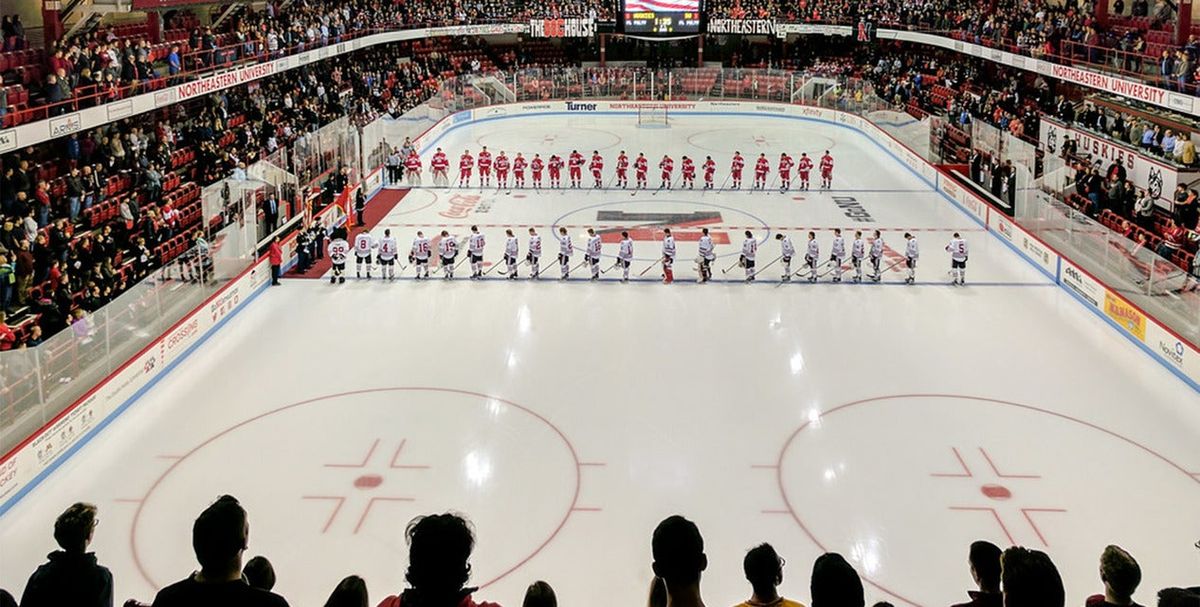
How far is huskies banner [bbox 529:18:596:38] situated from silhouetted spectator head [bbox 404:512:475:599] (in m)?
41.3

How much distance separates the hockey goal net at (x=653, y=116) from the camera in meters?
36.8

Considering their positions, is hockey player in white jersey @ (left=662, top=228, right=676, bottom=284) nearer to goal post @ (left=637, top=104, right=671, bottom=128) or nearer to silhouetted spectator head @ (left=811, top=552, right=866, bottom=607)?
silhouetted spectator head @ (left=811, top=552, right=866, bottom=607)

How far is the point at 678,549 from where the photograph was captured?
3.60 metres

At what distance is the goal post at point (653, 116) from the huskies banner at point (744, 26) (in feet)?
21.3

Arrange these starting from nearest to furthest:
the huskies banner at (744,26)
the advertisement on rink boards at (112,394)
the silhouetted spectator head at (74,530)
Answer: the silhouetted spectator head at (74,530)
the advertisement on rink boards at (112,394)
the huskies banner at (744,26)

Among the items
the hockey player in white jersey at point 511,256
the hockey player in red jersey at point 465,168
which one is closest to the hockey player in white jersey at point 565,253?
the hockey player in white jersey at point 511,256

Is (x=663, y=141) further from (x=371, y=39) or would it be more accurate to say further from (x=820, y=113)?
(x=371, y=39)

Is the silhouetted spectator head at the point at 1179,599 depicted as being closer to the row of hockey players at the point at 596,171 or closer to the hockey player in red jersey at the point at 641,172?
the row of hockey players at the point at 596,171

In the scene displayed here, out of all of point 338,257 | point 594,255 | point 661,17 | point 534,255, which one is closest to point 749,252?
point 594,255

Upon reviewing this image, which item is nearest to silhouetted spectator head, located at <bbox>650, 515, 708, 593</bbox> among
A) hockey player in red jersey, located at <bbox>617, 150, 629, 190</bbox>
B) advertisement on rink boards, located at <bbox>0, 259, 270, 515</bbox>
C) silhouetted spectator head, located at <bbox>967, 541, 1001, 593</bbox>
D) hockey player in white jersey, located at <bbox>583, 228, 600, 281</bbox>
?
silhouetted spectator head, located at <bbox>967, 541, 1001, 593</bbox>

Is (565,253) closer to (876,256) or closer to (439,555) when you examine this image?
(876,256)

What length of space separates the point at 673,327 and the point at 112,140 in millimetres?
11758

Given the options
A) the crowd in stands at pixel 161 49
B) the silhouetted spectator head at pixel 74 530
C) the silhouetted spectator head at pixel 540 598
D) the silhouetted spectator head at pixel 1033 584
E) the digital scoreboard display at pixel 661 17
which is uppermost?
the digital scoreboard display at pixel 661 17

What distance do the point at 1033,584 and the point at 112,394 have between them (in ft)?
34.1
